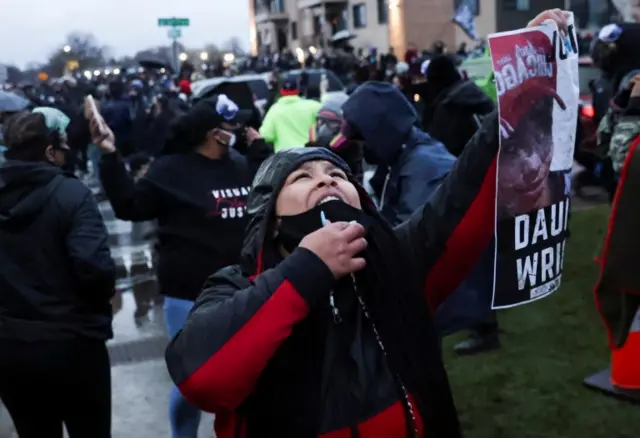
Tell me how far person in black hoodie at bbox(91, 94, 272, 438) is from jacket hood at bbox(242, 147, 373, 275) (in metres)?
1.93

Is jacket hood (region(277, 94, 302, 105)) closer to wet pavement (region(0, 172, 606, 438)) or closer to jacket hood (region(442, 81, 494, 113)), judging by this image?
wet pavement (region(0, 172, 606, 438))

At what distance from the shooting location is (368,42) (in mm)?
45688

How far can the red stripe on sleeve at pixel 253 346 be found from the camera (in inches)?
64.7

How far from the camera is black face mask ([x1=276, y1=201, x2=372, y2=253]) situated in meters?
1.80

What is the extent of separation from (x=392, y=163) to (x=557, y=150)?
183cm

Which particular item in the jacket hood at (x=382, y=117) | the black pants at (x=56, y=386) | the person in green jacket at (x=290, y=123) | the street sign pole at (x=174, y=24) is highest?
the street sign pole at (x=174, y=24)

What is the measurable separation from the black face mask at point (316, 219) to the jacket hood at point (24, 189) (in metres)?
1.70

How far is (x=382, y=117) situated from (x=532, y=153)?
179 centimetres

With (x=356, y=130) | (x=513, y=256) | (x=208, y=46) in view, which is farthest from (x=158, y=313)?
(x=208, y=46)

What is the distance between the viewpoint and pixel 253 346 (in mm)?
1644

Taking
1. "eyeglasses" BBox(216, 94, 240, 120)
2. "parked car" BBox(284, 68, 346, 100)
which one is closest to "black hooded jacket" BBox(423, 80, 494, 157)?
"eyeglasses" BBox(216, 94, 240, 120)

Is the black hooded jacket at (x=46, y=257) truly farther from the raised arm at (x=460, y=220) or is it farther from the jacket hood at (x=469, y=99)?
the jacket hood at (x=469, y=99)

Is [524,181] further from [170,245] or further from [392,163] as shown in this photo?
[170,245]

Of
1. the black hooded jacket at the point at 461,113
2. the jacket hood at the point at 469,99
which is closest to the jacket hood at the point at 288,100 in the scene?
the black hooded jacket at the point at 461,113
